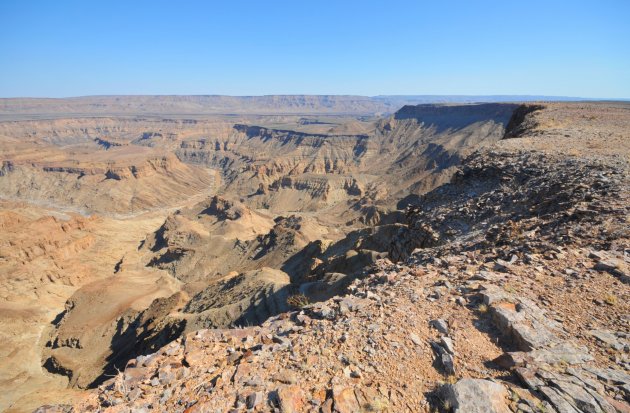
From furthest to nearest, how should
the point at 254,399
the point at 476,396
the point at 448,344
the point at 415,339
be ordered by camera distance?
the point at 415,339, the point at 448,344, the point at 254,399, the point at 476,396

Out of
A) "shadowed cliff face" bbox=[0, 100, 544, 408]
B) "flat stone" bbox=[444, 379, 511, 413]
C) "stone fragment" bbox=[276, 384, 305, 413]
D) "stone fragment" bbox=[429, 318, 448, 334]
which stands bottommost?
"shadowed cliff face" bbox=[0, 100, 544, 408]

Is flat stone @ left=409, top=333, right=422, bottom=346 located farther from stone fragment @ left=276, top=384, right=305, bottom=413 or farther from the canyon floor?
stone fragment @ left=276, top=384, right=305, bottom=413

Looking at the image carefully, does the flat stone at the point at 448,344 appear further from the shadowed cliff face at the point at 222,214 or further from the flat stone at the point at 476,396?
the shadowed cliff face at the point at 222,214

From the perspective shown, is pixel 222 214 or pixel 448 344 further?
pixel 222 214

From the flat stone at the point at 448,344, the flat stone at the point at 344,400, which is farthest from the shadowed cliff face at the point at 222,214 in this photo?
the flat stone at the point at 448,344

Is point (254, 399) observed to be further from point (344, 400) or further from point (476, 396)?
point (476, 396)

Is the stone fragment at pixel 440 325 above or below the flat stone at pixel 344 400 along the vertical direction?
above

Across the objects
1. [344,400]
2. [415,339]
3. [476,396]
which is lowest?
[344,400]

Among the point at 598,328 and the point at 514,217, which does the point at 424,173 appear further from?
the point at 598,328

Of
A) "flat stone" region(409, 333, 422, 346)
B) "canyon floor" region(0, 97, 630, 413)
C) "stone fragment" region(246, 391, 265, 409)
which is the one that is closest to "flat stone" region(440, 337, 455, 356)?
"canyon floor" region(0, 97, 630, 413)

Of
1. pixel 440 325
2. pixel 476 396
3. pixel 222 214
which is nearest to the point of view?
pixel 476 396

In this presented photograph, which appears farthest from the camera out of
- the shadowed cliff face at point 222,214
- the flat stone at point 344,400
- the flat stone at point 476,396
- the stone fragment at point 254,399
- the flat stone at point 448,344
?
the shadowed cliff face at point 222,214

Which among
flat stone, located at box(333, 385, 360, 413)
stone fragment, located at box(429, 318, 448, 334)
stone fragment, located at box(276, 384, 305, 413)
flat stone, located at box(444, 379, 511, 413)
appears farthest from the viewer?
stone fragment, located at box(429, 318, 448, 334)

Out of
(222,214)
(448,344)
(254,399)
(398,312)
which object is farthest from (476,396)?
(222,214)
